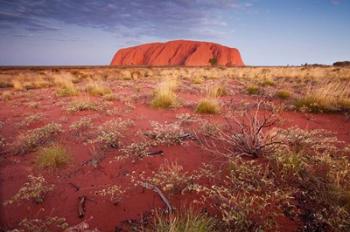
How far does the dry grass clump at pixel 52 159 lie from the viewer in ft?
11.2

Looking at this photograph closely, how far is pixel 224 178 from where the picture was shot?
291 centimetres

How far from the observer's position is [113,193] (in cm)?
277

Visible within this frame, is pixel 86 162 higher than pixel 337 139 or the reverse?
the reverse

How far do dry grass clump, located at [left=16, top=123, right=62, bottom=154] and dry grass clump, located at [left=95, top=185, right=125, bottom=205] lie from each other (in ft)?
6.60

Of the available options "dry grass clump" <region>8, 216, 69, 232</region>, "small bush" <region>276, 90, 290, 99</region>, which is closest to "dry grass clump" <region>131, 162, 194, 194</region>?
"dry grass clump" <region>8, 216, 69, 232</region>

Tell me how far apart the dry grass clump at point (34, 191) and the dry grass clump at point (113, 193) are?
601 millimetres

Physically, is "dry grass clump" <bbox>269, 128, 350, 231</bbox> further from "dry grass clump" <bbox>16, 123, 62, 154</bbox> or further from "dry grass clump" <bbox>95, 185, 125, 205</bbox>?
"dry grass clump" <bbox>16, 123, 62, 154</bbox>

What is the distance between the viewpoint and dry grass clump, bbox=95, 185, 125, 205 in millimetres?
2679

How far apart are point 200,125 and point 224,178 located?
87.9 inches

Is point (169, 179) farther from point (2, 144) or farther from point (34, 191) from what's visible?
point (2, 144)

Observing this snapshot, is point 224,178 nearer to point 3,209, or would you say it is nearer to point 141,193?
point 141,193

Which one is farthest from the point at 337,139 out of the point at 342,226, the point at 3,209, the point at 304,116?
the point at 3,209

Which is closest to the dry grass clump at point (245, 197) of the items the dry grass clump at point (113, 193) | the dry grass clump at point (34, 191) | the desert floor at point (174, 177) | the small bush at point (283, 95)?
the desert floor at point (174, 177)

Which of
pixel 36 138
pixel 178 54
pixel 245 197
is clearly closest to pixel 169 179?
pixel 245 197
